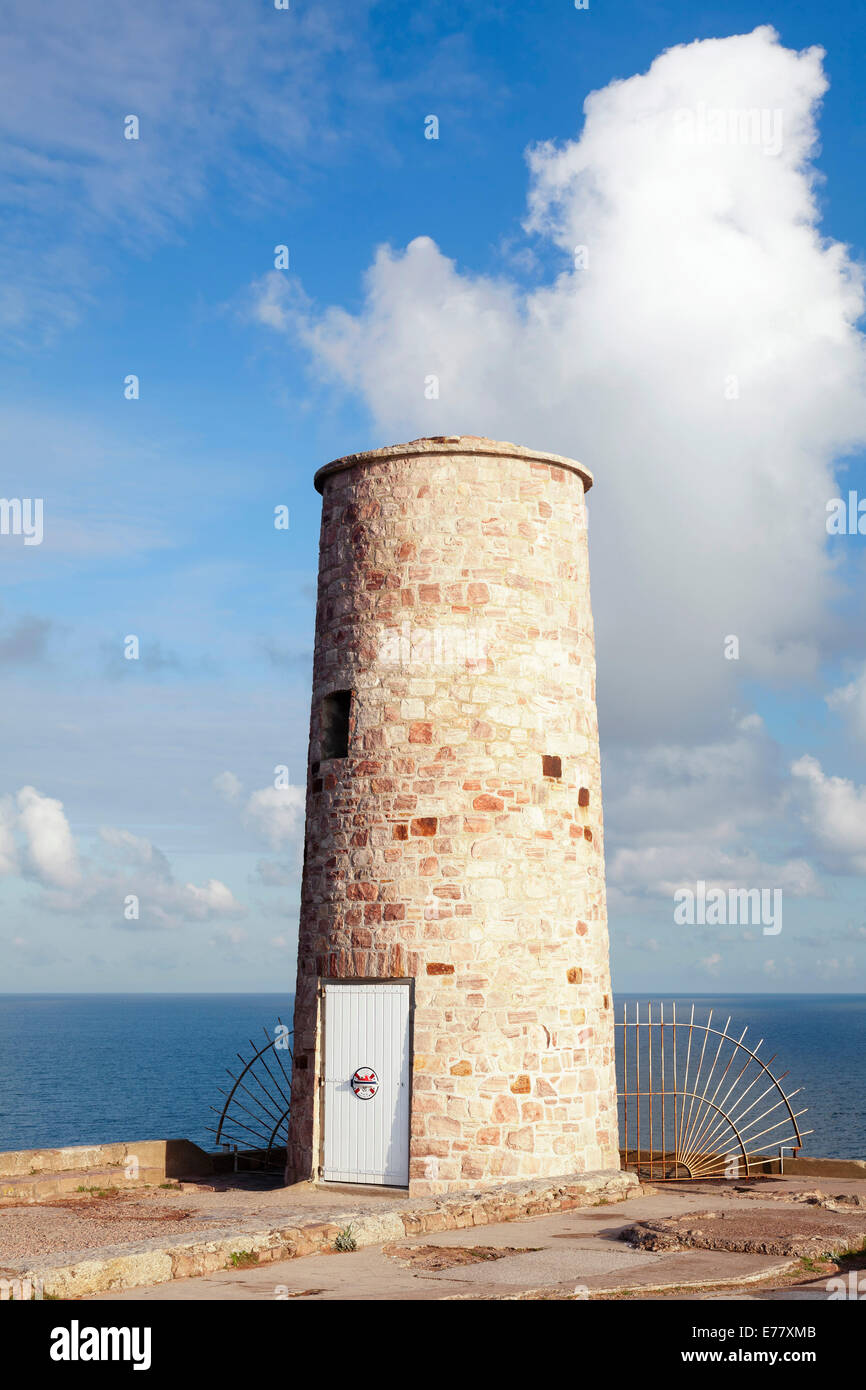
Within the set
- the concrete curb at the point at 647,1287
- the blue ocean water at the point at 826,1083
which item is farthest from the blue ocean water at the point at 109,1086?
the concrete curb at the point at 647,1287

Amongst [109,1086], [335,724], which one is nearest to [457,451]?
[335,724]

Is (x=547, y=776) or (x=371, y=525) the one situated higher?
(x=371, y=525)

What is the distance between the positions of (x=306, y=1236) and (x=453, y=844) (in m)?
5.23

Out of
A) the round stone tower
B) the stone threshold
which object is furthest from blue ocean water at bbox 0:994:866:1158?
the stone threshold

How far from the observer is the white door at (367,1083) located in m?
13.8

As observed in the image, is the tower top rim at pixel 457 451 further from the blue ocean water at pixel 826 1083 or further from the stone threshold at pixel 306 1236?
the blue ocean water at pixel 826 1083

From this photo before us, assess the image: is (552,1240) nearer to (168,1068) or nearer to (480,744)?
(480,744)

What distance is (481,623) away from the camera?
564 inches

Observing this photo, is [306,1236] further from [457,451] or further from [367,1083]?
[457,451]

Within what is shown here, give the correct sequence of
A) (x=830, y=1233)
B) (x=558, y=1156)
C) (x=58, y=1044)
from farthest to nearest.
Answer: (x=58, y=1044)
(x=558, y=1156)
(x=830, y=1233)
